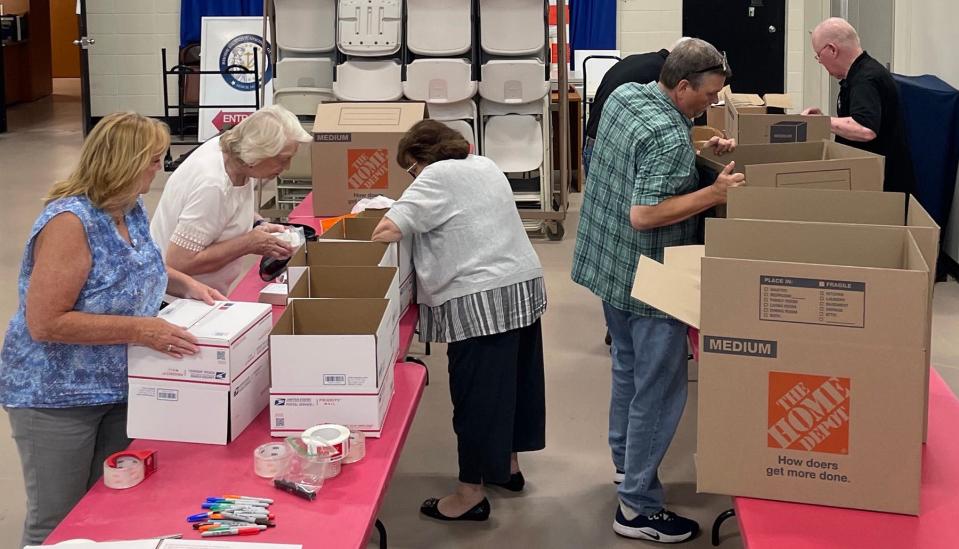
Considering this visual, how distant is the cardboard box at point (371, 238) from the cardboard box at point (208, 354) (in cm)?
79

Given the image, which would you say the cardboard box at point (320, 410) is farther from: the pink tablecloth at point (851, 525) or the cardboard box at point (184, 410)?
the pink tablecloth at point (851, 525)

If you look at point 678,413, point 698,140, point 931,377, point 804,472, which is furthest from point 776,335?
point 698,140

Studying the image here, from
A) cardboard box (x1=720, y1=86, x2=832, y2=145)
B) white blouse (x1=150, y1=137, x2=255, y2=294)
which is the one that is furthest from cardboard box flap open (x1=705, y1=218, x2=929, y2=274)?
cardboard box (x1=720, y1=86, x2=832, y2=145)

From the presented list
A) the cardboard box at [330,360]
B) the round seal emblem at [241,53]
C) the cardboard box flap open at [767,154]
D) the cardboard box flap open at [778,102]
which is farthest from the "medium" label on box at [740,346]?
the round seal emblem at [241,53]

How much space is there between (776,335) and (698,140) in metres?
3.16

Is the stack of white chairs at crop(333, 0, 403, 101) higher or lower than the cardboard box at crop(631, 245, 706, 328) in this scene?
higher

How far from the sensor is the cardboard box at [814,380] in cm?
200

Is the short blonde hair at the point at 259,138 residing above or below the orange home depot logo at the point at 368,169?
above

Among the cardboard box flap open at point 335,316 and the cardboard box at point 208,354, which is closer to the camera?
the cardboard box at point 208,354

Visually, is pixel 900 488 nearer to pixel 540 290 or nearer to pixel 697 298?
pixel 697 298

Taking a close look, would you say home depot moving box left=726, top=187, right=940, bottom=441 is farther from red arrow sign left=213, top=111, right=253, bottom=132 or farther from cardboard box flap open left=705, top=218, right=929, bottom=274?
red arrow sign left=213, top=111, right=253, bottom=132

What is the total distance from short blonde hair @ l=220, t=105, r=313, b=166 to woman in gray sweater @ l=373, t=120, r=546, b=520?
14.2 inches

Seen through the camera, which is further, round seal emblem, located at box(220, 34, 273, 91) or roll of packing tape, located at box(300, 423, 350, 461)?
round seal emblem, located at box(220, 34, 273, 91)

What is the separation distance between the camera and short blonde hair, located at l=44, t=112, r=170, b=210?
7.80ft
